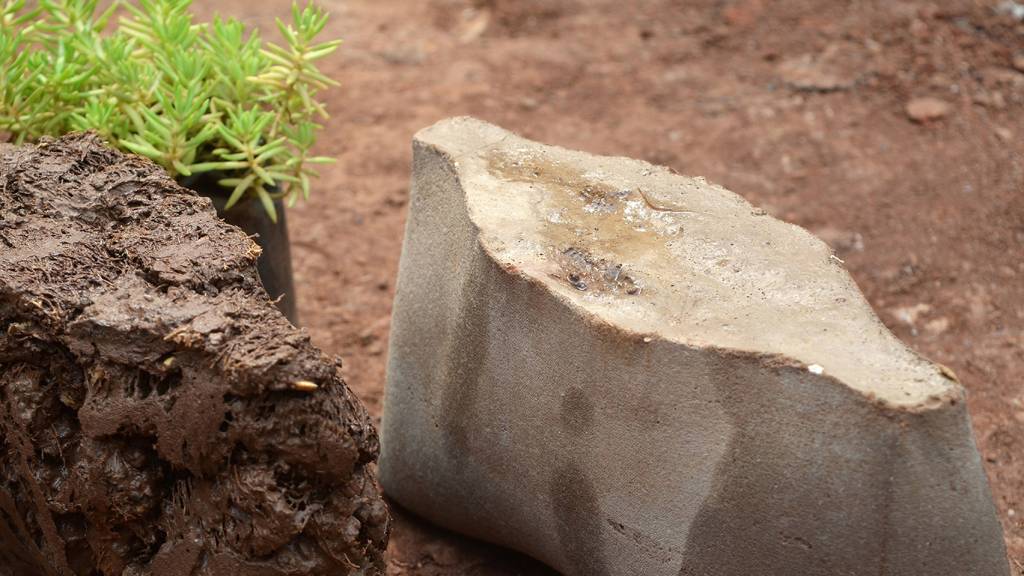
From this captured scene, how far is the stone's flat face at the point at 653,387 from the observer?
1949 mm

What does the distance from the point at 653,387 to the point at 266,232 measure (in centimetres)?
136

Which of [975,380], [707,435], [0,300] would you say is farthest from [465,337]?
[975,380]

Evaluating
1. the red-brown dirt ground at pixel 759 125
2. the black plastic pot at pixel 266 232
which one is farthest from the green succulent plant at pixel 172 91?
the red-brown dirt ground at pixel 759 125

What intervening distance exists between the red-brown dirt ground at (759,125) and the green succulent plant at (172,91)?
82cm

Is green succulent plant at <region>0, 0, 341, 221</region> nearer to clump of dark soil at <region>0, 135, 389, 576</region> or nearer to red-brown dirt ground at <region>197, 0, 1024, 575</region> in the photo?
clump of dark soil at <region>0, 135, 389, 576</region>

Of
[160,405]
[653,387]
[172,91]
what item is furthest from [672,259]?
[172,91]

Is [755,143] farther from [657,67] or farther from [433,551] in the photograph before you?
[433,551]

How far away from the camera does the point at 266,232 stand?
303 cm

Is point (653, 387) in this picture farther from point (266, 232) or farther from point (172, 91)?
point (172, 91)

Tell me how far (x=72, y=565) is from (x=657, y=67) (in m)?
3.56

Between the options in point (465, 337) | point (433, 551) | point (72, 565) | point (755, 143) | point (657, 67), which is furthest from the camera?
point (657, 67)

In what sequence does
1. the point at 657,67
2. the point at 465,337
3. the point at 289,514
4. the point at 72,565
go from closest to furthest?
the point at 289,514 < the point at 72,565 < the point at 465,337 < the point at 657,67

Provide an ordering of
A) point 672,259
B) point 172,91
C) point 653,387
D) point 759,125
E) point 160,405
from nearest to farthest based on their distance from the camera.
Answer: point 160,405
point 653,387
point 672,259
point 172,91
point 759,125

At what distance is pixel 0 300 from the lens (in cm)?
207
